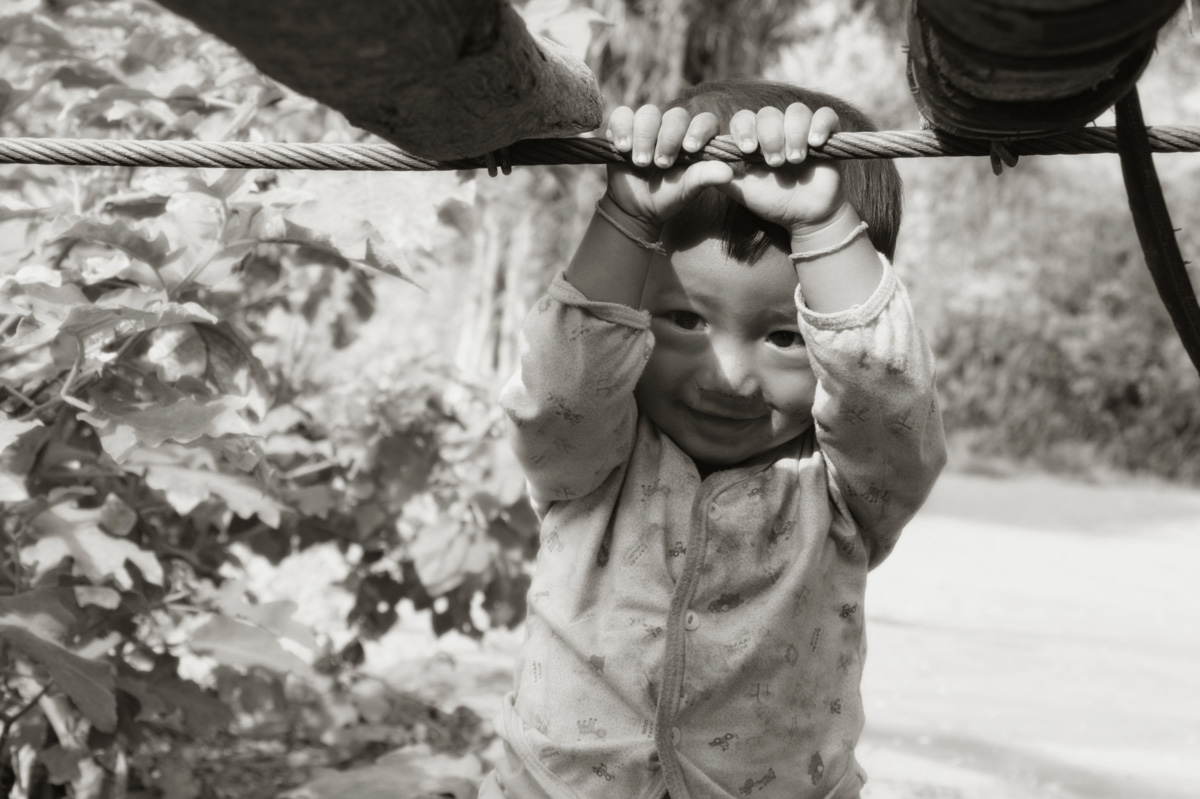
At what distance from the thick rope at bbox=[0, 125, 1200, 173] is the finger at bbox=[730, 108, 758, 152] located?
0.4 inches

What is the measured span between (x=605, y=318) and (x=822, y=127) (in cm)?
31

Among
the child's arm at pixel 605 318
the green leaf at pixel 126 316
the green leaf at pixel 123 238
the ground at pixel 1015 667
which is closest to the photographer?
the child's arm at pixel 605 318

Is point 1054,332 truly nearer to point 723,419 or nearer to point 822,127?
point 723,419

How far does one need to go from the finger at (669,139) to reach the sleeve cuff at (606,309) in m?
0.18

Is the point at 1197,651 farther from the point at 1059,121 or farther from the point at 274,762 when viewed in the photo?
the point at 1059,121

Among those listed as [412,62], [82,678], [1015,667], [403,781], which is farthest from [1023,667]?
[412,62]

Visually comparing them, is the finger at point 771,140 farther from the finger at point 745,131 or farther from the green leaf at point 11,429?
the green leaf at point 11,429

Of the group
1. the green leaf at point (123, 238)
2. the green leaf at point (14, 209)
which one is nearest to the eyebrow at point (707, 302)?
the green leaf at point (123, 238)

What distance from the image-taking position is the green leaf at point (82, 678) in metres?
1.82

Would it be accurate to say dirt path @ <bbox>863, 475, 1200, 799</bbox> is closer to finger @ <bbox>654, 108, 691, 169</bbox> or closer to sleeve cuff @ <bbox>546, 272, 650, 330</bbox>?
sleeve cuff @ <bbox>546, 272, 650, 330</bbox>

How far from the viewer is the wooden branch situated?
0.86 meters

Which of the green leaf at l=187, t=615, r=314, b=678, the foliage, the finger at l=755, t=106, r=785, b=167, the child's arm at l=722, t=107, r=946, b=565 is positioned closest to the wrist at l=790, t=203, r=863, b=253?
the child's arm at l=722, t=107, r=946, b=565

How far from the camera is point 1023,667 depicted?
491cm

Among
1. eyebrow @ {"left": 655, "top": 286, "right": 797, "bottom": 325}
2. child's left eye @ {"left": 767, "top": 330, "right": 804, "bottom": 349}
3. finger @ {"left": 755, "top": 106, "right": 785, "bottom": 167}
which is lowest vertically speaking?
child's left eye @ {"left": 767, "top": 330, "right": 804, "bottom": 349}
